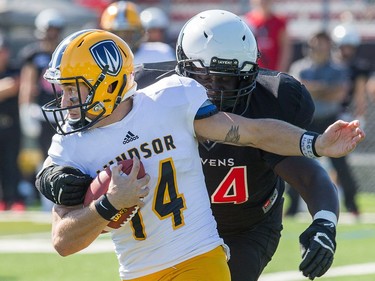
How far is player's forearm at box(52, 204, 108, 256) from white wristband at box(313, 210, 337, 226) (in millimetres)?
1010

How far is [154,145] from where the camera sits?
157 inches

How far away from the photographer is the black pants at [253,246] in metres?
4.70

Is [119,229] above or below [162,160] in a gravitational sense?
below

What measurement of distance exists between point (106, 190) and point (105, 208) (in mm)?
91

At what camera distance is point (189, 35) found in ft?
15.7

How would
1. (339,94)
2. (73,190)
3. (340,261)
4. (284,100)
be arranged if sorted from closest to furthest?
(73,190), (284,100), (340,261), (339,94)

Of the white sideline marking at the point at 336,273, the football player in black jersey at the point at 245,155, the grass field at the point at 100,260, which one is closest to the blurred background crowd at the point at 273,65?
the grass field at the point at 100,260

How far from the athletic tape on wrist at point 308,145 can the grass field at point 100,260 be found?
2.73m

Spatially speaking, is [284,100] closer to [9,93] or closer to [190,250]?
[190,250]

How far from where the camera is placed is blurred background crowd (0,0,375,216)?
9.82 meters

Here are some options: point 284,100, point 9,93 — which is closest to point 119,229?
point 284,100

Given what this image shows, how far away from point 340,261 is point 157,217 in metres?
3.51

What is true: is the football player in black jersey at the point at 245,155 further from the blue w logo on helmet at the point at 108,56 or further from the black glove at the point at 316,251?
the blue w logo on helmet at the point at 108,56

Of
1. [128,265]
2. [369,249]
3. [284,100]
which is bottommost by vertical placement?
[369,249]
